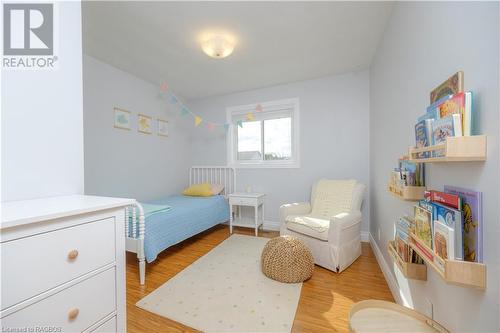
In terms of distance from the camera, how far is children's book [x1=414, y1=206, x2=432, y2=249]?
2.88 feet

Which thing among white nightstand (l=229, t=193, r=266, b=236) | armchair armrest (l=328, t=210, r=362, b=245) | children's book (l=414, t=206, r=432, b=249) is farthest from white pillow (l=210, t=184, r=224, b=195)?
children's book (l=414, t=206, r=432, b=249)

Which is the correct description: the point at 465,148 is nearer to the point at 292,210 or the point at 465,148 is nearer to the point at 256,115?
the point at 292,210

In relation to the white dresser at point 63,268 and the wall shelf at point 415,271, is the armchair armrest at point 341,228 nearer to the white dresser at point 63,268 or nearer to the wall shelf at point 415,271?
the wall shelf at point 415,271

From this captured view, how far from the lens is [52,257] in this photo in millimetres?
725

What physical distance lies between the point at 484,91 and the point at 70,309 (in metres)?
1.67

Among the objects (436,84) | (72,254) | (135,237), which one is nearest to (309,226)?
(436,84)

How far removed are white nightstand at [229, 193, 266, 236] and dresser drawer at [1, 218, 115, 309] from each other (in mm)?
2393

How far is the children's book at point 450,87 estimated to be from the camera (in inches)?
32.7

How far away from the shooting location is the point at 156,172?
3496 mm

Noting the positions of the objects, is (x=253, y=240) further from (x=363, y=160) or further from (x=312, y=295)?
(x=363, y=160)

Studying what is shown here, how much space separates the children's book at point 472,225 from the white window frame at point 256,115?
2536 millimetres

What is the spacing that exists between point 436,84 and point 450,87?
16cm

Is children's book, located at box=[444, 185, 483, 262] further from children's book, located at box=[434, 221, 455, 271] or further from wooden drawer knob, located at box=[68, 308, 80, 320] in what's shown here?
wooden drawer knob, located at box=[68, 308, 80, 320]

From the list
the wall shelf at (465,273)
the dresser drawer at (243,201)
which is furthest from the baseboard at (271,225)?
the wall shelf at (465,273)
